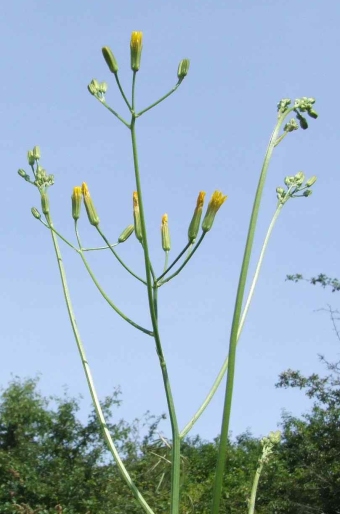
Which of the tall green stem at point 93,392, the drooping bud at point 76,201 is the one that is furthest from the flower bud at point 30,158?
the tall green stem at point 93,392

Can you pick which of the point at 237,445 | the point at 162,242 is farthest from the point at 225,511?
the point at 162,242

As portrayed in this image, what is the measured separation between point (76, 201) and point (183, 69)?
45cm

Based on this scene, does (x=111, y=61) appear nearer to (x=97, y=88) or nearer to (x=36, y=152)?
(x=97, y=88)

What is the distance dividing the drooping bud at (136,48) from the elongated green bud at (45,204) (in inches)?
20.4

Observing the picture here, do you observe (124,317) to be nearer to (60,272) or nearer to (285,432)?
(60,272)

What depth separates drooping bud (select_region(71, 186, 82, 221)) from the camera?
2.40 metres

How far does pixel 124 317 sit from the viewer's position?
2.11 metres

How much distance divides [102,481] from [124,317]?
14434 mm

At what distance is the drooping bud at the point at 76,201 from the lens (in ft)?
7.87

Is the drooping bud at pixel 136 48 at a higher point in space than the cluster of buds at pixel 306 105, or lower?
lower

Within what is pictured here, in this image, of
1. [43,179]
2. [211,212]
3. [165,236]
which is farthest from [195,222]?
[43,179]

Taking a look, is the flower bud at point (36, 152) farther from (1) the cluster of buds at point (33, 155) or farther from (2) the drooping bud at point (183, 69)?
(2) the drooping bud at point (183, 69)

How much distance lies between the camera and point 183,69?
229 centimetres

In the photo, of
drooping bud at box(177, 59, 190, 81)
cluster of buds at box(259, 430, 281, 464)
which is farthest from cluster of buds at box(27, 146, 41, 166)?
cluster of buds at box(259, 430, 281, 464)
